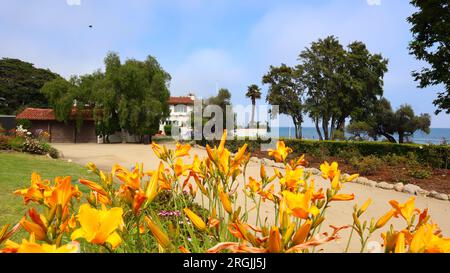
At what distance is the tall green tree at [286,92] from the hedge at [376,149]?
16.4 meters

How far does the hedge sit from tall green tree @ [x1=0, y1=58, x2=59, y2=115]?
3335 centimetres

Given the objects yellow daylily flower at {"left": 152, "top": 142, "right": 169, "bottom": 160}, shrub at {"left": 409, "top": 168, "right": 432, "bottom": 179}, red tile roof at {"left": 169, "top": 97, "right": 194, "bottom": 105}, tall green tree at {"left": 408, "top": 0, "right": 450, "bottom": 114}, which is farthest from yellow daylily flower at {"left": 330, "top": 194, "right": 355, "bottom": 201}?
Result: red tile roof at {"left": 169, "top": 97, "right": 194, "bottom": 105}

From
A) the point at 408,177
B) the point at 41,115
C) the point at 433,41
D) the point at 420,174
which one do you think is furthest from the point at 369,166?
the point at 41,115

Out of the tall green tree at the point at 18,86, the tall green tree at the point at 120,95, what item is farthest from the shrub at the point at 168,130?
the tall green tree at the point at 18,86

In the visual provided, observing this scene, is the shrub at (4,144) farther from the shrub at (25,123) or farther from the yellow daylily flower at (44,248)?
the yellow daylily flower at (44,248)

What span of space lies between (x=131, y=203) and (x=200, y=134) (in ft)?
77.7

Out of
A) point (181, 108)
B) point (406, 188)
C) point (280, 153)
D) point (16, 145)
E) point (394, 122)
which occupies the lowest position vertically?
point (406, 188)

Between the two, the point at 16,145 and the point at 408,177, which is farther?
the point at 16,145

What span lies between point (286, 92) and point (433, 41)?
19.3 meters

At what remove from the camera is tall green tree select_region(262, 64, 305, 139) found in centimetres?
3274

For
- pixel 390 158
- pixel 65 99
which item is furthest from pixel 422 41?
pixel 65 99

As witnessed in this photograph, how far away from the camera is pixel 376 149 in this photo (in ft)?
42.2

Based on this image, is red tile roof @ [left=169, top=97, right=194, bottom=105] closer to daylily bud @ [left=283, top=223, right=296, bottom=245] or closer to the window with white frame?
the window with white frame

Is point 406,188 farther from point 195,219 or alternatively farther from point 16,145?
point 16,145
